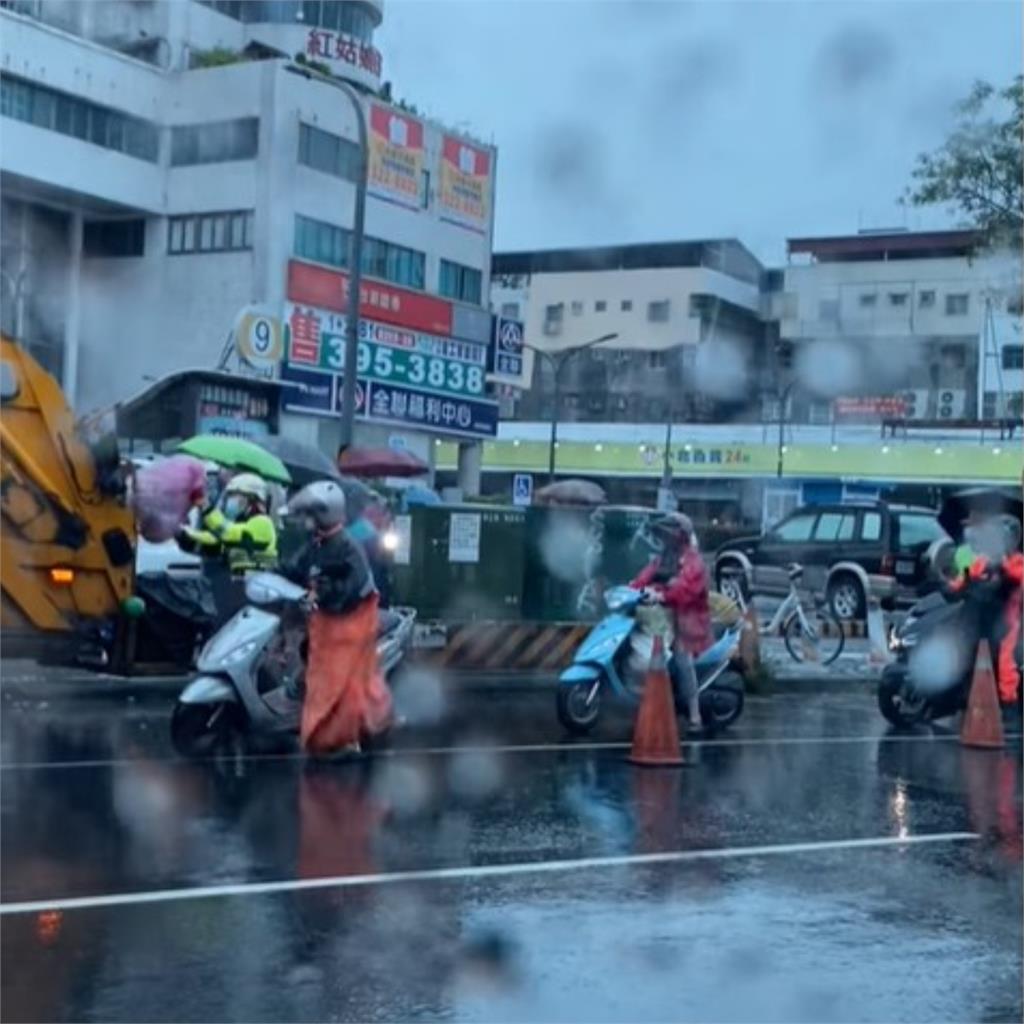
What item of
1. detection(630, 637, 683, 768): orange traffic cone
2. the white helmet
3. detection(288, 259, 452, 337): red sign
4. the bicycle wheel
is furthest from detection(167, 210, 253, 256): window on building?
the bicycle wheel

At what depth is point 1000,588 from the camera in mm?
11094

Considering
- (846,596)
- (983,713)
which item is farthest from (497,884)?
(846,596)

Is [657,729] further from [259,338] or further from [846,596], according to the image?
[846,596]

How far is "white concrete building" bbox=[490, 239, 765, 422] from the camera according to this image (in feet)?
15.1

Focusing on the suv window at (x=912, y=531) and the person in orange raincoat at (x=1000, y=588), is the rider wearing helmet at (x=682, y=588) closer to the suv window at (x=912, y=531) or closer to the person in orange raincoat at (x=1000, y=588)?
the person in orange raincoat at (x=1000, y=588)

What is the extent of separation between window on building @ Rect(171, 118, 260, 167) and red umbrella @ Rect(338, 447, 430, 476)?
326cm

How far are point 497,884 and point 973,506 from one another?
556 centimetres

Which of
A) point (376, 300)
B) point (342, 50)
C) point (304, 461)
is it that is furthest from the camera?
point (304, 461)

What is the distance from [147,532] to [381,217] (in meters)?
4.33

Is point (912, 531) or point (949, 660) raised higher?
point (912, 531)

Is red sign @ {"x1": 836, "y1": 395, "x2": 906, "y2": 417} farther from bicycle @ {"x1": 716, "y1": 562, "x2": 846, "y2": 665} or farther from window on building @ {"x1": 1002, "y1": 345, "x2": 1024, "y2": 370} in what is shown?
bicycle @ {"x1": 716, "y1": 562, "x2": 846, "y2": 665}

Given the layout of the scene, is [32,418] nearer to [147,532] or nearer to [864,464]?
[147,532]

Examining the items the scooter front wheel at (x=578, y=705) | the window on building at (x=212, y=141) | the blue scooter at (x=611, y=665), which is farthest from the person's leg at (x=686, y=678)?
the window on building at (x=212, y=141)

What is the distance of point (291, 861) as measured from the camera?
6.11 metres
